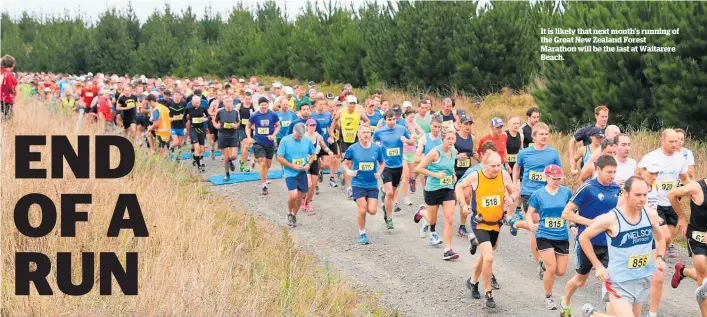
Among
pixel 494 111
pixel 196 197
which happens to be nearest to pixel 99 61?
pixel 494 111

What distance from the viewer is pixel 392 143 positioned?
1284 centimetres

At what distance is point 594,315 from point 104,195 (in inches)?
Result: 284

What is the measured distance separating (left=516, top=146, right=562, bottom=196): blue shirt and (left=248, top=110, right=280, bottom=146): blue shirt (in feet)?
21.6

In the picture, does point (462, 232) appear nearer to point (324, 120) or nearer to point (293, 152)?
point (293, 152)

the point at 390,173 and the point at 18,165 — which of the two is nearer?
the point at 18,165

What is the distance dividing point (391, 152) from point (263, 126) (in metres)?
3.88

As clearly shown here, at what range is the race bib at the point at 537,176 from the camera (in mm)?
10344

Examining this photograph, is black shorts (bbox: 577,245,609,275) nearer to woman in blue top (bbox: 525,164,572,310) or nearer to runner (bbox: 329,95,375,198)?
woman in blue top (bbox: 525,164,572,310)

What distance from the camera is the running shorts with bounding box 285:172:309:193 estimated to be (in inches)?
501

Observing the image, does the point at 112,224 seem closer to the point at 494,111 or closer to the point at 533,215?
the point at 533,215

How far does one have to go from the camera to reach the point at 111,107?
22.1m

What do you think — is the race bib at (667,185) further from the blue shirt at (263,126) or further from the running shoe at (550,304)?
the blue shirt at (263,126)

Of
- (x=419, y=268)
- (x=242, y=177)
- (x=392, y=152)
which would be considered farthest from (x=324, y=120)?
(x=419, y=268)

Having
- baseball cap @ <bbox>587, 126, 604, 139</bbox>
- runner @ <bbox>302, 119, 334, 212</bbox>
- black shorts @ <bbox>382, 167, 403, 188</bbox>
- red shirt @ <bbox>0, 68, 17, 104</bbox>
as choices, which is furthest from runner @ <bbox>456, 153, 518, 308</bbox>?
red shirt @ <bbox>0, 68, 17, 104</bbox>
